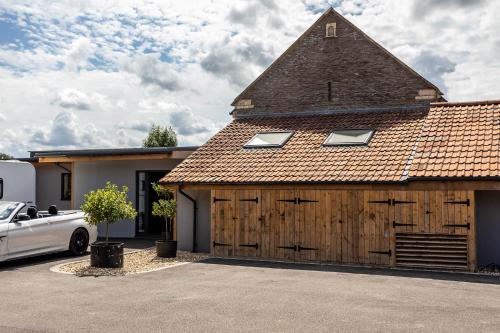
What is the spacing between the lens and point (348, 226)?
14.1 m

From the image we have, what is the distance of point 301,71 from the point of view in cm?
2081

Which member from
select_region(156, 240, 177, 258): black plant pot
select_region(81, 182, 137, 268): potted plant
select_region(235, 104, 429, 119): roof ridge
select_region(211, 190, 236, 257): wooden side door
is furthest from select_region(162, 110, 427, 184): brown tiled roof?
select_region(81, 182, 137, 268): potted plant

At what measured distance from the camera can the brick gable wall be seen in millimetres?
19344

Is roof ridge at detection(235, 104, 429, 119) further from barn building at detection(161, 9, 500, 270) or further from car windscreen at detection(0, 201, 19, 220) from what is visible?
car windscreen at detection(0, 201, 19, 220)

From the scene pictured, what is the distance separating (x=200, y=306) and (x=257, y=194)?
6621mm

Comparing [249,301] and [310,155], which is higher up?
[310,155]

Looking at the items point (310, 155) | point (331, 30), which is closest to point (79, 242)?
point (310, 155)

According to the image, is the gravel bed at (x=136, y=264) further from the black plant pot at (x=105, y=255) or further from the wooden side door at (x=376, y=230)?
the wooden side door at (x=376, y=230)

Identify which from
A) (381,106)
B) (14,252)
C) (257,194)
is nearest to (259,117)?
(381,106)

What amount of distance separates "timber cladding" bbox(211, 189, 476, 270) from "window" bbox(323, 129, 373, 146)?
7.98 ft

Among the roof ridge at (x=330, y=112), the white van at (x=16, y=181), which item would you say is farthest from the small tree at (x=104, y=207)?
the roof ridge at (x=330, y=112)

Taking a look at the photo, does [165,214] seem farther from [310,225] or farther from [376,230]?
[376,230]

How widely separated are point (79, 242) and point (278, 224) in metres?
5.53

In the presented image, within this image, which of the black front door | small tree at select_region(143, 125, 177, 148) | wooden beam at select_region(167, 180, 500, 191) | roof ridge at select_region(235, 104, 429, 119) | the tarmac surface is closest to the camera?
the tarmac surface
